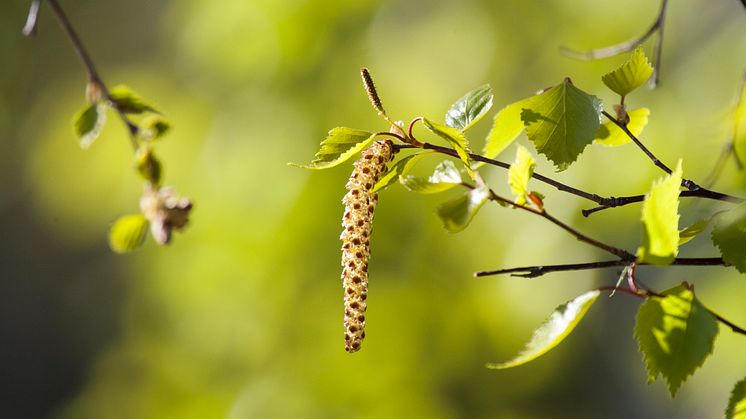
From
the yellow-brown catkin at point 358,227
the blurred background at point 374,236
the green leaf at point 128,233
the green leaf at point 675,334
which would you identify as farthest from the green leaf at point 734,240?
the blurred background at point 374,236

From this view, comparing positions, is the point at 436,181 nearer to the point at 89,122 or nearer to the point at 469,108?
the point at 469,108

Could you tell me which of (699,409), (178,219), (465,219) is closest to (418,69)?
(699,409)

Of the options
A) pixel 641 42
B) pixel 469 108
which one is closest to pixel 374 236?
pixel 641 42

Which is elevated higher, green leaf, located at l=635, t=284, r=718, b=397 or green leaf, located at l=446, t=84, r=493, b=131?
green leaf, located at l=446, t=84, r=493, b=131

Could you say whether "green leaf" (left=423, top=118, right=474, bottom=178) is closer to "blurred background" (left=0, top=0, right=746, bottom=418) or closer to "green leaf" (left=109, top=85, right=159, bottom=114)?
"green leaf" (left=109, top=85, right=159, bottom=114)

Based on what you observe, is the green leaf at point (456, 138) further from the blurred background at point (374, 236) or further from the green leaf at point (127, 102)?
the blurred background at point (374, 236)

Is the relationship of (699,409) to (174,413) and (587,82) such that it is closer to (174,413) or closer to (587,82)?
(587,82)

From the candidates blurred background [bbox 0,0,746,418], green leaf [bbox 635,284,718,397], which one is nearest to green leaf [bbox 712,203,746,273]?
green leaf [bbox 635,284,718,397]

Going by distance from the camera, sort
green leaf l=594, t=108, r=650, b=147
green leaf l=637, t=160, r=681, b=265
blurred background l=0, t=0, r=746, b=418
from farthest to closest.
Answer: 1. blurred background l=0, t=0, r=746, b=418
2. green leaf l=594, t=108, r=650, b=147
3. green leaf l=637, t=160, r=681, b=265
